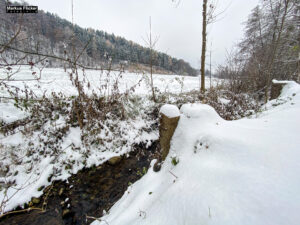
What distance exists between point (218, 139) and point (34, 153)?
4.73 m

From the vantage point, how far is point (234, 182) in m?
1.08

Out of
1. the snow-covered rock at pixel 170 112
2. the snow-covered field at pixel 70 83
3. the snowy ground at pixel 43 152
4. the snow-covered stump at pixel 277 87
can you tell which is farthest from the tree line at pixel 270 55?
the snowy ground at pixel 43 152

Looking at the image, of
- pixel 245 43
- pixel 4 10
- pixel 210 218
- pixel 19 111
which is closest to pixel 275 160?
pixel 210 218

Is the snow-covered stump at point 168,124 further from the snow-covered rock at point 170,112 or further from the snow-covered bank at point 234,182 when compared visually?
the snow-covered bank at point 234,182

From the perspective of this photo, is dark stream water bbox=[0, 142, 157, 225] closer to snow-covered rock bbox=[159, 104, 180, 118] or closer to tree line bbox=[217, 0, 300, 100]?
snow-covered rock bbox=[159, 104, 180, 118]

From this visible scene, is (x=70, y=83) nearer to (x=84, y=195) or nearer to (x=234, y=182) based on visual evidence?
(x=84, y=195)

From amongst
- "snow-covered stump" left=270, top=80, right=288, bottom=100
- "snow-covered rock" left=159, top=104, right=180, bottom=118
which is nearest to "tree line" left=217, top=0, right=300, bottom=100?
"snow-covered stump" left=270, top=80, right=288, bottom=100

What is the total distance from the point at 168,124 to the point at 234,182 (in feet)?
5.16

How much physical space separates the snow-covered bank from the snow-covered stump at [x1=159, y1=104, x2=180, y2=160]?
0.51 meters

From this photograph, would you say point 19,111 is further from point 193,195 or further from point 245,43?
point 245,43

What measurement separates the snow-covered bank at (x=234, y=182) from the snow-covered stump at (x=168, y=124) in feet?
1.67

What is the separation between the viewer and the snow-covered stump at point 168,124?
99.0 inches

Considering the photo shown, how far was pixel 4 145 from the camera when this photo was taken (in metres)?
3.13

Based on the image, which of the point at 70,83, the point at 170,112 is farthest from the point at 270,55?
the point at 70,83
